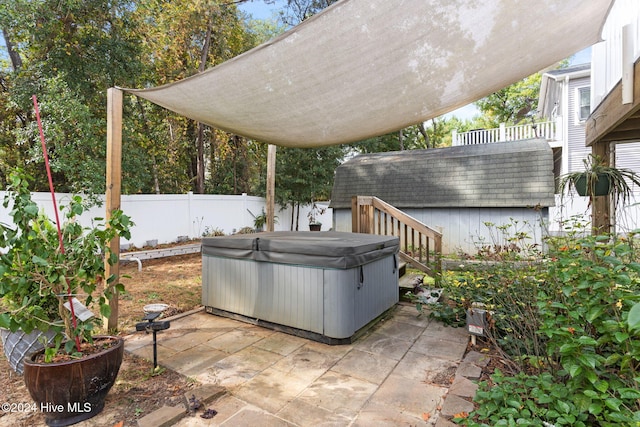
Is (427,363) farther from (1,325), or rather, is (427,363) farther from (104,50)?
(104,50)

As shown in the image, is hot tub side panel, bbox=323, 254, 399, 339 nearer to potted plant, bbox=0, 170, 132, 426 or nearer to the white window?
potted plant, bbox=0, 170, 132, 426

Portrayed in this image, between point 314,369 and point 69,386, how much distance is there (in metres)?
1.60

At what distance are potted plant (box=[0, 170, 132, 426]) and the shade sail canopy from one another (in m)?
1.42

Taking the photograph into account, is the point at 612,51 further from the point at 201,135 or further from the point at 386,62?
the point at 201,135

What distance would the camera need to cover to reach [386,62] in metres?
2.31

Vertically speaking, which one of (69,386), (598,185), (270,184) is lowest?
(69,386)

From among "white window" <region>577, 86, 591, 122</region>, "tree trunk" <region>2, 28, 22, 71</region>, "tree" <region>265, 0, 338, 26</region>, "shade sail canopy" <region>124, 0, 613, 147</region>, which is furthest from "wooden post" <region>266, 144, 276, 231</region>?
"white window" <region>577, 86, 591, 122</region>

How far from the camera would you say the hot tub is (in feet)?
9.90

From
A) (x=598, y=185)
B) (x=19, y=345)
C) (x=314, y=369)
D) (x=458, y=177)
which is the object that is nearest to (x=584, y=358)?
(x=314, y=369)

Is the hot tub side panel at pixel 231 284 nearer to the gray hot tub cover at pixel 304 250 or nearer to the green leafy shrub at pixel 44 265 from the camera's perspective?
the gray hot tub cover at pixel 304 250

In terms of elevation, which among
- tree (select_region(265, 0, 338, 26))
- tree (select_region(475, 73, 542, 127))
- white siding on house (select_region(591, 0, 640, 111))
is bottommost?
white siding on house (select_region(591, 0, 640, 111))

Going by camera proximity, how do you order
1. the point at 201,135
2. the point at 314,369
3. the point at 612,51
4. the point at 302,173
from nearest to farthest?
the point at 314,369, the point at 612,51, the point at 302,173, the point at 201,135

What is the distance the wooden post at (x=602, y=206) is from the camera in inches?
141

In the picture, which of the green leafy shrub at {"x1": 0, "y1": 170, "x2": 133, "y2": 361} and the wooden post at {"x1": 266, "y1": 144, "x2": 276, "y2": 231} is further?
the wooden post at {"x1": 266, "y1": 144, "x2": 276, "y2": 231}
